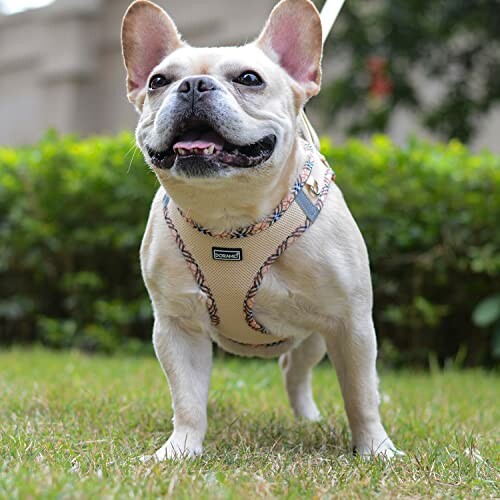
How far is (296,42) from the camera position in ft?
10.0

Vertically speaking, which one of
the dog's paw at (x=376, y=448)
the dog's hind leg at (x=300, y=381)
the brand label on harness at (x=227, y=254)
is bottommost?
the dog's hind leg at (x=300, y=381)

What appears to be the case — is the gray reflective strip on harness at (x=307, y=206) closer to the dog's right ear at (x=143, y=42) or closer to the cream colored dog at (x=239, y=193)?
the cream colored dog at (x=239, y=193)

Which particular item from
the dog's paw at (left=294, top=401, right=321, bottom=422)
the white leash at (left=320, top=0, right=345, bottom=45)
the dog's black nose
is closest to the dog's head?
the dog's black nose

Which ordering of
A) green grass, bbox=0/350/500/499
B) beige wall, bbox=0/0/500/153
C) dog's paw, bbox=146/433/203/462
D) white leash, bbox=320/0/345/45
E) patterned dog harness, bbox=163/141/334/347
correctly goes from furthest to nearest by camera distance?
beige wall, bbox=0/0/500/153
white leash, bbox=320/0/345/45
patterned dog harness, bbox=163/141/334/347
dog's paw, bbox=146/433/203/462
green grass, bbox=0/350/500/499

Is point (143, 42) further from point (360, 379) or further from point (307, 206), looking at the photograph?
point (360, 379)

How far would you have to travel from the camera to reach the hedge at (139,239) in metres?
5.92

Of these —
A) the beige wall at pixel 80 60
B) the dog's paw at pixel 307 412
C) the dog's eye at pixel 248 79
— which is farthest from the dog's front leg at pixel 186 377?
the beige wall at pixel 80 60

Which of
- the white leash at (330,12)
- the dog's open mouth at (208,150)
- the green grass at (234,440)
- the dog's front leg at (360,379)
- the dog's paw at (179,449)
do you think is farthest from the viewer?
the white leash at (330,12)

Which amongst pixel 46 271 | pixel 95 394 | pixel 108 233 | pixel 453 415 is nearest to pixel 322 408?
pixel 453 415

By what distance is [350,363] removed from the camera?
3012 millimetres

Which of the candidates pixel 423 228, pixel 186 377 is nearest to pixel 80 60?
pixel 423 228

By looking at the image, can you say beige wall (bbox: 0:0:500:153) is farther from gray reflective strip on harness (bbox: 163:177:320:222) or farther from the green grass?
gray reflective strip on harness (bbox: 163:177:320:222)

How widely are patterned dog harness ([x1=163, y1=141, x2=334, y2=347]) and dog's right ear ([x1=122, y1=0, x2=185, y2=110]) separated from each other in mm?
527

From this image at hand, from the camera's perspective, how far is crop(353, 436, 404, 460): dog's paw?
114 inches
